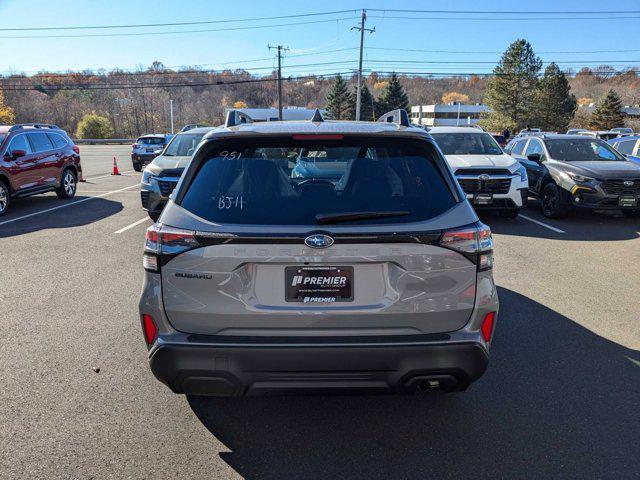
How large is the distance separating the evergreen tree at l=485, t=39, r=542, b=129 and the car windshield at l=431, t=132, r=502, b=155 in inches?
2855

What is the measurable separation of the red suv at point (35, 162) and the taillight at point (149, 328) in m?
10.2

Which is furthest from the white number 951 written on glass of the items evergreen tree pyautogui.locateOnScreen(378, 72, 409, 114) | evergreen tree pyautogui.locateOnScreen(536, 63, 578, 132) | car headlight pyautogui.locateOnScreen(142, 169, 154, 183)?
evergreen tree pyautogui.locateOnScreen(536, 63, 578, 132)

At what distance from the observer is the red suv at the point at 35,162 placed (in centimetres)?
1091

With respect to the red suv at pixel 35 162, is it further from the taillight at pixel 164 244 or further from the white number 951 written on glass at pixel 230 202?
the white number 951 written on glass at pixel 230 202

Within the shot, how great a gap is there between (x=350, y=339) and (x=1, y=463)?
2069mm

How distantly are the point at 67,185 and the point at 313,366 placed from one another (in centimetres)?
1306

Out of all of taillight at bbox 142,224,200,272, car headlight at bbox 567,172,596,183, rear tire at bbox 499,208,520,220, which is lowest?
rear tire at bbox 499,208,520,220

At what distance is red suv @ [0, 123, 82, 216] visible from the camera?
10.9 metres

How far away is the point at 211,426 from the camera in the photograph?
3.02 m

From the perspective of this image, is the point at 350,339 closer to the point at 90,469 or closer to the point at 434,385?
the point at 434,385

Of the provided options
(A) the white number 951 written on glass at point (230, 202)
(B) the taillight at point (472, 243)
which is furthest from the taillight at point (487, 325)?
(A) the white number 951 written on glass at point (230, 202)

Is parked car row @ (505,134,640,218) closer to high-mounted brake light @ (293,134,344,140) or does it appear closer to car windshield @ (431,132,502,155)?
car windshield @ (431,132,502,155)

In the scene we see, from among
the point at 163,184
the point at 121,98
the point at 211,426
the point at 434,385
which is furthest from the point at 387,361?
the point at 121,98

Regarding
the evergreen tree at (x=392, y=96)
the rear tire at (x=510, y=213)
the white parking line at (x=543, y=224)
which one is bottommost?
the white parking line at (x=543, y=224)
